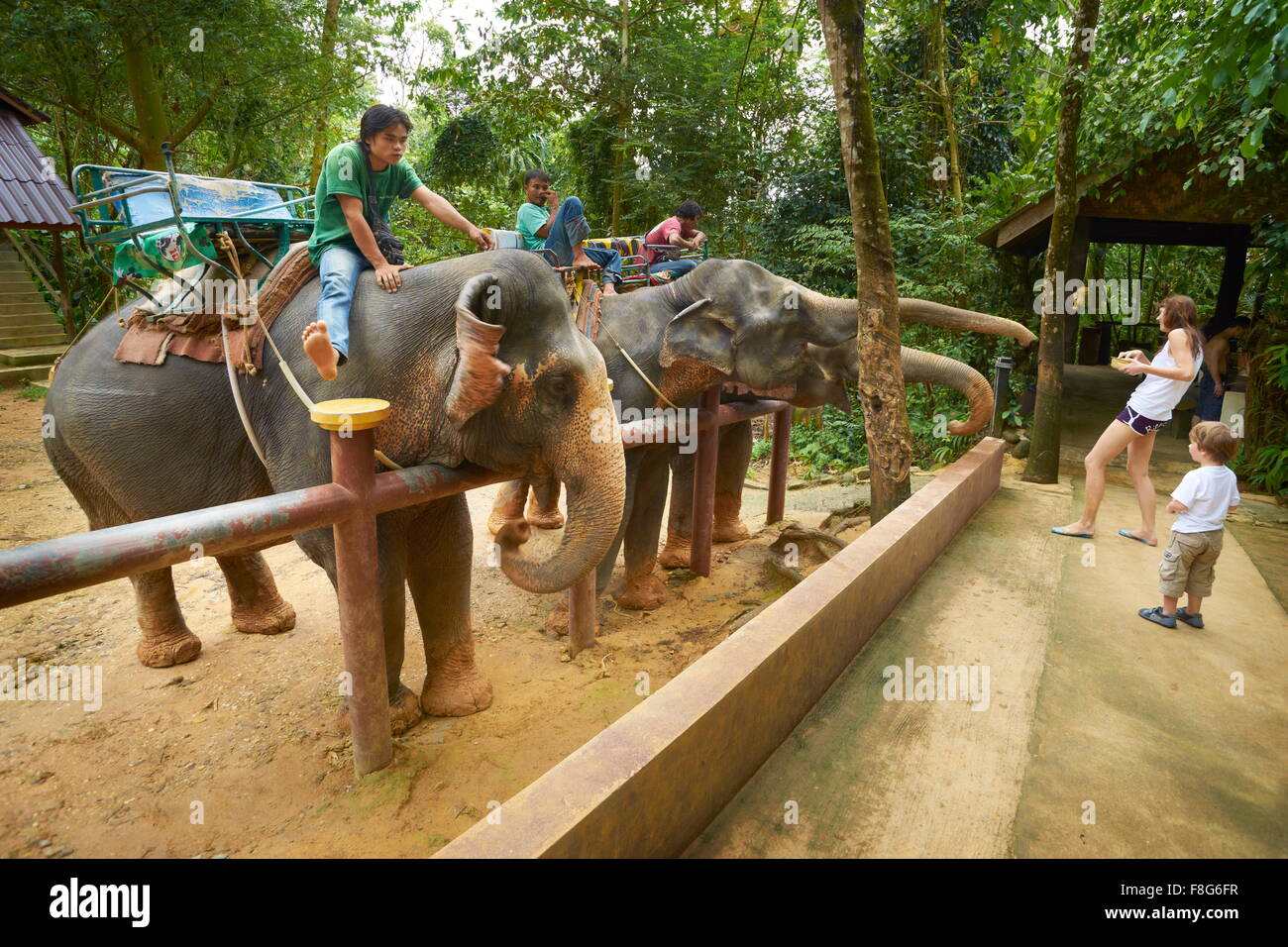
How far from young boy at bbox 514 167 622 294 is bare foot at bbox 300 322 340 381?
3290 mm

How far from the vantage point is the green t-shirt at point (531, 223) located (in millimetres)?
6441

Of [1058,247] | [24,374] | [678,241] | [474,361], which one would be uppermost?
[678,241]

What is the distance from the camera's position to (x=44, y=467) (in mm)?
8648

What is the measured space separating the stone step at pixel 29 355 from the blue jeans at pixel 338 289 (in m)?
12.8

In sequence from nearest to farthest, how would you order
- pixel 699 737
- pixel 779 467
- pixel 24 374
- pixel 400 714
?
pixel 699 737
pixel 400 714
pixel 779 467
pixel 24 374

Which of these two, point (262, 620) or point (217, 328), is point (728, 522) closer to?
point (262, 620)

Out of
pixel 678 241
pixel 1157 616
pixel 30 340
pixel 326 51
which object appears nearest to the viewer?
pixel 1157 616

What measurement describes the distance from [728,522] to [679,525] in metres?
0.61

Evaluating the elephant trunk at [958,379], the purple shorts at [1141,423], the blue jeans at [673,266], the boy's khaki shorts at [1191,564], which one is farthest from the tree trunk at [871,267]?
the blue jeans at [673,266]

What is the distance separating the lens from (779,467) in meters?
7.06

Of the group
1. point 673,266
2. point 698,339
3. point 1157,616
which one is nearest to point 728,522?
point 698,339

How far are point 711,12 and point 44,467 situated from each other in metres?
15.2

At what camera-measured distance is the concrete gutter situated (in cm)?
175

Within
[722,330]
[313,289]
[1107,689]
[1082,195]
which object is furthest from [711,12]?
[1107,689]
